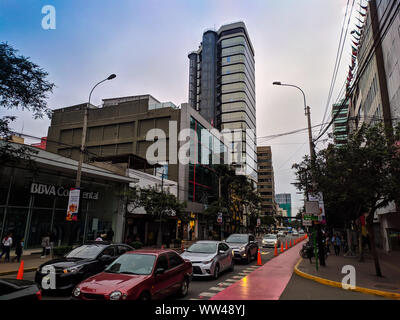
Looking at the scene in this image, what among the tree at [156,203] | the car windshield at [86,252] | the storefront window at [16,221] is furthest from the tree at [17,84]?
the tree at [156,203]

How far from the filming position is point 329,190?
13.6 meters

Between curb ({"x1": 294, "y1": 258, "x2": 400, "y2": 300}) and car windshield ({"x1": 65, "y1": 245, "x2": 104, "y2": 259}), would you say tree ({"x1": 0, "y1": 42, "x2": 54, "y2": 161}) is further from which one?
curb ({"x1": 294, "y1": 258, "x2": 400, "y2": 300})

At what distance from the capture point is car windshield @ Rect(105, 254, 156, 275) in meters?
6.94

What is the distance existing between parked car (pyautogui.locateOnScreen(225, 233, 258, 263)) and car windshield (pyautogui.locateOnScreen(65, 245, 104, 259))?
925 centimetres

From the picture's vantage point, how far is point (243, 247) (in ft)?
56.3

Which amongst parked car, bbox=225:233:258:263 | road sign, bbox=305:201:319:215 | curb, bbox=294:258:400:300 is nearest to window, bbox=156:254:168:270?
curb, bbox=294:258:400:300

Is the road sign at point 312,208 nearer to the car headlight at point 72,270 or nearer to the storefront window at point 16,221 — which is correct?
the car headlight at point 72,270

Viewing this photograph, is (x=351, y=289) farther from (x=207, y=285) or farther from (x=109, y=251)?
(x=109, y=251)

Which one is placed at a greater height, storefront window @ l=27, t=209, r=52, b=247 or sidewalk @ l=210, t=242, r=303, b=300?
storefront window @ l=27, t=209, r=52, b=247

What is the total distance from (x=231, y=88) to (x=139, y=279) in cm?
8348

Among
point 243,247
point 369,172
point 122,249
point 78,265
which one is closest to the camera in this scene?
point 78,265

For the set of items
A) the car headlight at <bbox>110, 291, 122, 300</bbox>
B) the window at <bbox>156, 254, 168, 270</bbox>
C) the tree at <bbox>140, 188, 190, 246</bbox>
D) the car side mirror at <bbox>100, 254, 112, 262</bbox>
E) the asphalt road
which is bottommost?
the asphalt road

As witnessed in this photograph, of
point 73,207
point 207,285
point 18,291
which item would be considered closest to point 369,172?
point 207,285

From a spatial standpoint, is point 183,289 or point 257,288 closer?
point 183,289
